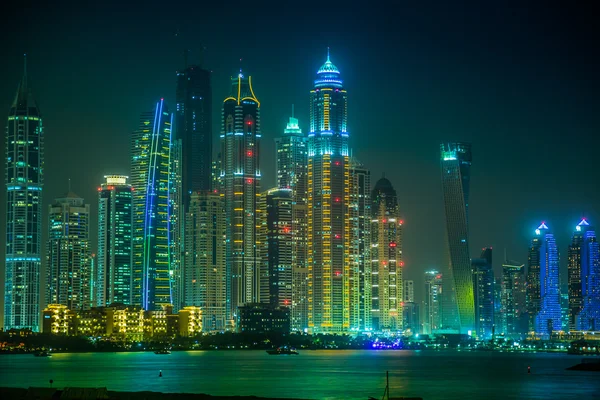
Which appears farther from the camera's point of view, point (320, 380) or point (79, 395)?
point (320, 380)

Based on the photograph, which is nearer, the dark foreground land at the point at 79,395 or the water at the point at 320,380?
the dark foreground land at the point at 79,395

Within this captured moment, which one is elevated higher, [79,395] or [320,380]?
[79,395]

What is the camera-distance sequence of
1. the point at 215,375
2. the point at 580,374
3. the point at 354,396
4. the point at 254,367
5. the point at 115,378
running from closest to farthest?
the point at 354,396 < the point at 115,378 < the point at 215,375 < the point at 580,374 < the point at 254,367

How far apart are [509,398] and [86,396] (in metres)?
53.0

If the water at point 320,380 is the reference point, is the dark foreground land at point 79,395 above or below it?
above

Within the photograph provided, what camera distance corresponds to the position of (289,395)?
11431cm

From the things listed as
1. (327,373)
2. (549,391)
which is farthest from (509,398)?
(327,373)

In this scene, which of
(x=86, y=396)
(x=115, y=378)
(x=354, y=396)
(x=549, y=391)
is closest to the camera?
(x=86, y=396)

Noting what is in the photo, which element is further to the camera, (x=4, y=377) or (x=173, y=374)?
(x=173, y=374)

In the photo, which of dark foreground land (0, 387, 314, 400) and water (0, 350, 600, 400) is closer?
dark foreground land (0, 387, 314, 400)

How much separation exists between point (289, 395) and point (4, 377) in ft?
165

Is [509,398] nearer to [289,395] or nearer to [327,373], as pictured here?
[289,395]

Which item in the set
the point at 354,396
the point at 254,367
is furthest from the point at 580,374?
the point at 354,396

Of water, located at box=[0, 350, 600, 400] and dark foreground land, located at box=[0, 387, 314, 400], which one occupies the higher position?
dark foreground land, located at box=[0, 387, 314, 400]
